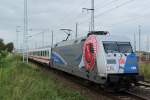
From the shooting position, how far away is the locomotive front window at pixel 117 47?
17.4 m

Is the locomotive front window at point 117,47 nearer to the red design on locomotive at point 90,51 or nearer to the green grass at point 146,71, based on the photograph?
the red design on locomotive at point 90,51

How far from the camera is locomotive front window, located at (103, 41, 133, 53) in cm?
1742

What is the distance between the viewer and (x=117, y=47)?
17656mm

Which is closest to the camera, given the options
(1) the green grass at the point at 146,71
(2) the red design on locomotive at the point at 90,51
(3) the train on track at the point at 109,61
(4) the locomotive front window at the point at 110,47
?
(3) the train on track at the point at 109,61

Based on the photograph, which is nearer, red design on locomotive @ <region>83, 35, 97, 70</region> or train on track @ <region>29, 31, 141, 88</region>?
train on track @ <region>29, 31, 141, 88</region>

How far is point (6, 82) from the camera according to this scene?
53.7 feet

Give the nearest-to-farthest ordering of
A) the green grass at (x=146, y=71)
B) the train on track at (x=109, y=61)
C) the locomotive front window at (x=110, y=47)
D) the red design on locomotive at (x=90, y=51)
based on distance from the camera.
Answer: the train on track at (x=109, y=61)
the locomotive front window at (x=110, y=47)
the red design on locomotive at (x=90, y=51)
the green grass at (x=146, y=71)

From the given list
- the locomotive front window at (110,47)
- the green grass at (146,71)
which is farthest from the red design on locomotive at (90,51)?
the green grass at (146,71)

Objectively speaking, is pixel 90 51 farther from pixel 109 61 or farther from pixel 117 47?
pixel 109 61

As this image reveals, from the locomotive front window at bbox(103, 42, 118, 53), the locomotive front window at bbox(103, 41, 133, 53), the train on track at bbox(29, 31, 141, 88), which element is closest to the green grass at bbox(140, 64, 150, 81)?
the train on track at bbox(29, 31, 141, 88)

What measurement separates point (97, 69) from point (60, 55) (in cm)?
1202


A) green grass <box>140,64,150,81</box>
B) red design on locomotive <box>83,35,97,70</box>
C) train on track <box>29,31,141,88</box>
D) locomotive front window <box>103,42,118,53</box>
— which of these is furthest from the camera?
green grass <box>140,64,150,81</box>

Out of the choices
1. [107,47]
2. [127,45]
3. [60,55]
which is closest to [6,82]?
[107,47]

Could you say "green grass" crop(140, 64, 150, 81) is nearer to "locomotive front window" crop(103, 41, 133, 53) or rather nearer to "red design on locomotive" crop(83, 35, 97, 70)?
"red design on locomotive" crop(83, 35, 97, 70)
